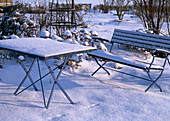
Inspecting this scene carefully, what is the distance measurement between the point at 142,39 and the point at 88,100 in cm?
168

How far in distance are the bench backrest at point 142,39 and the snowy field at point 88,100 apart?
0.58m

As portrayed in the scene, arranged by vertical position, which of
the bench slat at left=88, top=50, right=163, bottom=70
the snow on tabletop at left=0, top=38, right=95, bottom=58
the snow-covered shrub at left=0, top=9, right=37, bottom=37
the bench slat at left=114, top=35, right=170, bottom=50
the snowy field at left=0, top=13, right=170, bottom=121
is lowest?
the snowy field at left=0, top=13, right=170, bottom=121

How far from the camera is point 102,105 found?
113 inches

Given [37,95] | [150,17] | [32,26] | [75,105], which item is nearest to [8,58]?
[32,26]

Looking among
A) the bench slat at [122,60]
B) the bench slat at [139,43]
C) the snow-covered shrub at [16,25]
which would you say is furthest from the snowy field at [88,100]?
the snow-covered shrub at [16,25]

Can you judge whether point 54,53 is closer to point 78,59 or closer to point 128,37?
point 78,59

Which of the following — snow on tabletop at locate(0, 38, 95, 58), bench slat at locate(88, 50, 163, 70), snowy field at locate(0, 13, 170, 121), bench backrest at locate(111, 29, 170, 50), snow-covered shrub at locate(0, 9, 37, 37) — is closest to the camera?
snow on tabletop at locate(0, 38, 95, 58)

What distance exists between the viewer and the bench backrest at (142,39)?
387 cm

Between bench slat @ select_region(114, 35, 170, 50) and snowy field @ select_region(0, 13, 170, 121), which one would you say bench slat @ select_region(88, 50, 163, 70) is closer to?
snowy field @ select_region(0, 13, 170, 121)

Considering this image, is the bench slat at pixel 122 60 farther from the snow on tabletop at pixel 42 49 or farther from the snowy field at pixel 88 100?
the snow on tabletop at pixel 42 49

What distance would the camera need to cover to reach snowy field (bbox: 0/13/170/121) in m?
2.62

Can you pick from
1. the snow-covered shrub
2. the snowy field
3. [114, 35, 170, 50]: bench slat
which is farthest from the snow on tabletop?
the snow-covered shrub

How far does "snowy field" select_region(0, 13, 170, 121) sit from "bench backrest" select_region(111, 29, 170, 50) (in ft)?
1.91

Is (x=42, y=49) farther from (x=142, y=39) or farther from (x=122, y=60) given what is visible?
(x=142, y=39)
